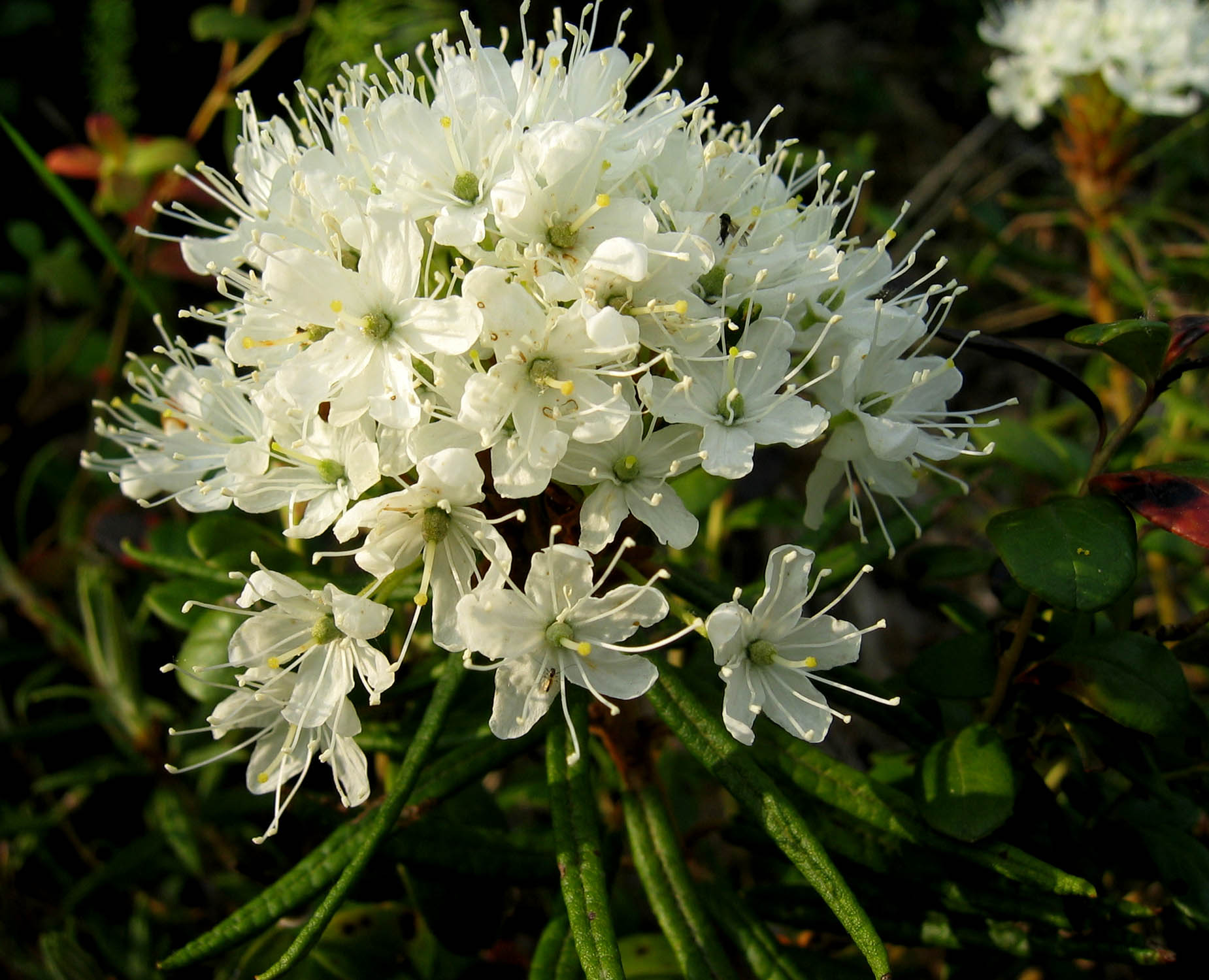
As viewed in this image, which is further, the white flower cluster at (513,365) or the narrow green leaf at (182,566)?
the narrow green leaf at (182,566)

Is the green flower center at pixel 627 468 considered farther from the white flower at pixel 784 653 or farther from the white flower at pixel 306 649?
the white flower at pixel 306 649

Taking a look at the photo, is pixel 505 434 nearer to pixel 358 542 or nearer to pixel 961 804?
pixel 358 542

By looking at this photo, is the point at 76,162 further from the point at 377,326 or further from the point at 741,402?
the point at 741,402

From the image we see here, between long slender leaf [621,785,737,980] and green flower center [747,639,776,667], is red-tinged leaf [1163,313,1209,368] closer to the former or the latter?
green flower center [747,639,776,667]

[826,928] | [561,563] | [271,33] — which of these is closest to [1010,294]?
[271,33]

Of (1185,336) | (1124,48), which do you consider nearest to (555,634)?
(1185,336)

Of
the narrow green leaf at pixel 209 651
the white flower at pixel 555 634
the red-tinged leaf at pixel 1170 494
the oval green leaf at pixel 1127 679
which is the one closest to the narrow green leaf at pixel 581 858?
the white flower at pixel 555 634
